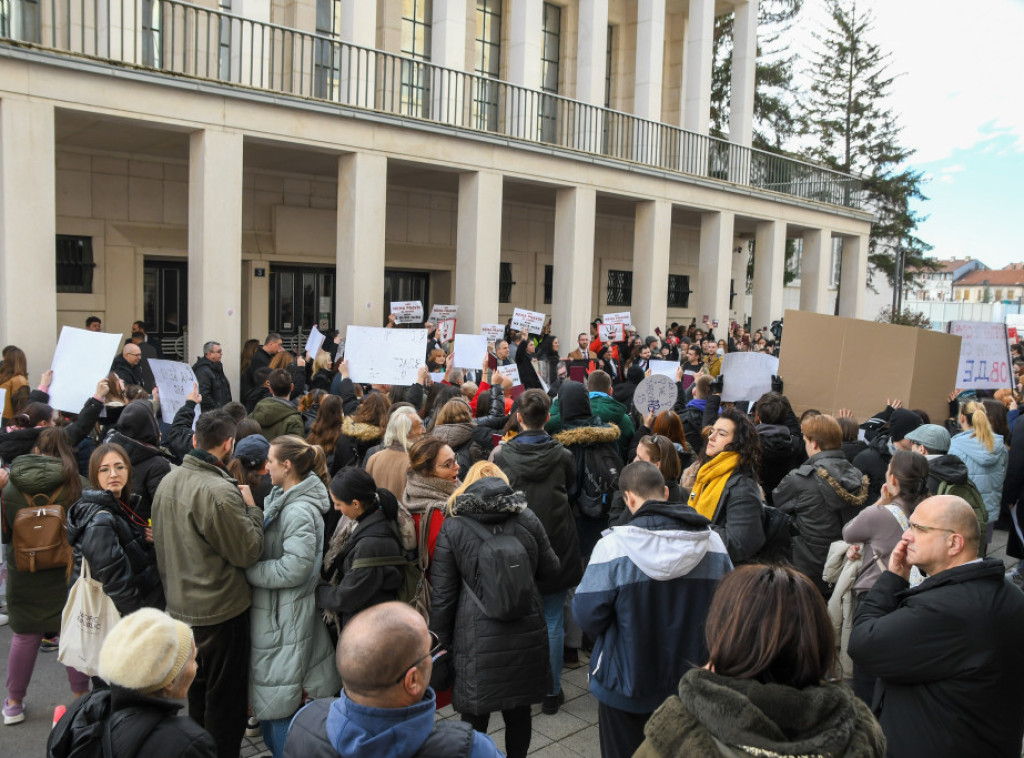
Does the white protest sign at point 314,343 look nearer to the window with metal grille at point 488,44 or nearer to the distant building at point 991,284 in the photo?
the window with metal grille at point 488,44

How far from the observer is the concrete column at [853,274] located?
2773cm

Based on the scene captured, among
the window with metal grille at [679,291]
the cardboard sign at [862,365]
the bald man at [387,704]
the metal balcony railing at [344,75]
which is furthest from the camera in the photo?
the window with metal grille at [679,291]

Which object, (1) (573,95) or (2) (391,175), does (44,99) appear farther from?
(1) (573,95)

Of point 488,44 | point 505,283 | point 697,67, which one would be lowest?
point 505,283

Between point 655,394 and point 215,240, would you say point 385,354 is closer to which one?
point 655,394

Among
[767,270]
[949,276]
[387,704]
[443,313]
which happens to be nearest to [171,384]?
[387,704]

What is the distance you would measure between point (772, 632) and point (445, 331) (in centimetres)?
1315

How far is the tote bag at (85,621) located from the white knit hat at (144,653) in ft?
6.45

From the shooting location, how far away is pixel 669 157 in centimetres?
2177

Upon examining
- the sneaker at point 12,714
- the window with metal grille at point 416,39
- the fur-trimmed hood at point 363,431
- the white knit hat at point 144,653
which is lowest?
the sneaker at point 12,714

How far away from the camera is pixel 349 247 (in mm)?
14945

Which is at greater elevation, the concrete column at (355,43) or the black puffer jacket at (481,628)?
the concrete column at (355,43)

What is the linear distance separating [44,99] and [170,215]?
491cm

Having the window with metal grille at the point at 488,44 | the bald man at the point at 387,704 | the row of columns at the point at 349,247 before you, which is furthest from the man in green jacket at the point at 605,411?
the window with metal grille at the point at 488,44
